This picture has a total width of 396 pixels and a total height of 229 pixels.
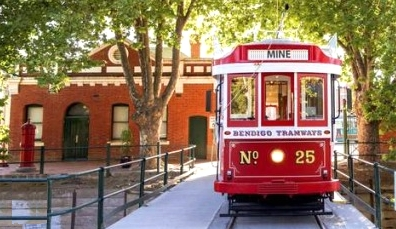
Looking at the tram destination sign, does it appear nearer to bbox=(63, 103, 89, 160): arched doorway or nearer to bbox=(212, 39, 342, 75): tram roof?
bbox=(212, 39, 342, 75): tram roof

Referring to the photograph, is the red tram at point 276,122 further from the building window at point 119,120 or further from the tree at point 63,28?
the building window at point 119,120

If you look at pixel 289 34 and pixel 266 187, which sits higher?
pixel 289 34

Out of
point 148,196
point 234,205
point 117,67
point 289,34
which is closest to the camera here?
point 234,205

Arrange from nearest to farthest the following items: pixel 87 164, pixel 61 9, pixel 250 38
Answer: pixel 61 9, pixel 250 38, pixel 87 164

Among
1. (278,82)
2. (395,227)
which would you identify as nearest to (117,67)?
(395,227)

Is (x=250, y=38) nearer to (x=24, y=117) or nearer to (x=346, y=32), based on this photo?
(x=346, y=32)

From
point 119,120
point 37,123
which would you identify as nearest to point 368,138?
point 119,120

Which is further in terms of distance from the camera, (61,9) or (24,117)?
(24,117)

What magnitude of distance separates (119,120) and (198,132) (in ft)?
16.0

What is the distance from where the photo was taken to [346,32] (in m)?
16.1

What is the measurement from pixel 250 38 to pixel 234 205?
13.2 m

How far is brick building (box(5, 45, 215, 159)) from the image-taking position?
28.9 meters

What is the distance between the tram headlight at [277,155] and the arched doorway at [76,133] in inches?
858

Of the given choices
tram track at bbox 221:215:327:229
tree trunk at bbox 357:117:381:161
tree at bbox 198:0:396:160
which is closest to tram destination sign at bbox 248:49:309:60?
tram track at bbox 221:215:327:229
